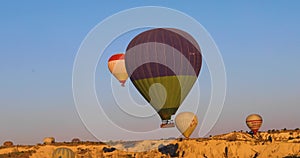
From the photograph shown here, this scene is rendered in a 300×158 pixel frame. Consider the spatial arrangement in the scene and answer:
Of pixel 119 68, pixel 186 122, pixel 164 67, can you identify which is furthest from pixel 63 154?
pixel 164 67

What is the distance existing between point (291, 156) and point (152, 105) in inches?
1590

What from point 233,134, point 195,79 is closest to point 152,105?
point 195,79

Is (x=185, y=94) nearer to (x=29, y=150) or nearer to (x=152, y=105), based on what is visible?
(x=152, y=105)

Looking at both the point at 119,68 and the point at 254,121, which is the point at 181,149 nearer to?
the point at 254,121

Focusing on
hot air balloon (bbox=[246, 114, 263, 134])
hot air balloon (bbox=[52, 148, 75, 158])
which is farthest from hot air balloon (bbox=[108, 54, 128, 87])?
hot air balloon (bbox=[246, 114, 263, 134])

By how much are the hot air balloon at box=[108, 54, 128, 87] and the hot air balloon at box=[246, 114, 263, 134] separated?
101 ft

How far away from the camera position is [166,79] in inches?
2115

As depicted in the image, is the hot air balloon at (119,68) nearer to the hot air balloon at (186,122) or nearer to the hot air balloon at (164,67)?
the hot air balloon at (186,122)

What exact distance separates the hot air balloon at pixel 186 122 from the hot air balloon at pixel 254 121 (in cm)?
1688

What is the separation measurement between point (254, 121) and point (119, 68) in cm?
3208

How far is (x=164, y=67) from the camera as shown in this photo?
174 feet

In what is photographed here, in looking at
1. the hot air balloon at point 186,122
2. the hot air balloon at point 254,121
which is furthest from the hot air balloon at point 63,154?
the hot air balloon at point 254,121

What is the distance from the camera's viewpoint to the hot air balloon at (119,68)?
2958 inches

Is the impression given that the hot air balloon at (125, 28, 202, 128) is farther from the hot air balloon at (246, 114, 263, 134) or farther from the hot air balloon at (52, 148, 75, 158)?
the hot air balloon at (246, 114, 263, 134)
